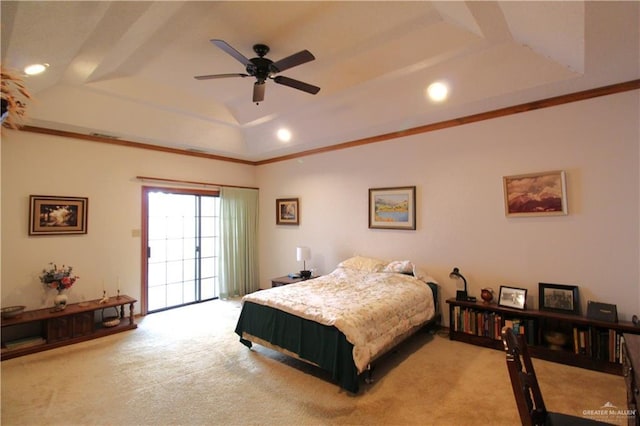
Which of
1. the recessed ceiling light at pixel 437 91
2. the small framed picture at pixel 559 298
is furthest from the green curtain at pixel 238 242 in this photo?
the small framed picture at pixel 559 298

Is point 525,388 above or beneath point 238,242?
beneath

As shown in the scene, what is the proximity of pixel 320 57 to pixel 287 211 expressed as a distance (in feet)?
10.6

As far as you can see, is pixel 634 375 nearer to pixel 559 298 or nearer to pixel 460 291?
pixel 559 298

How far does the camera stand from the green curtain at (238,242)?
581 centimetres

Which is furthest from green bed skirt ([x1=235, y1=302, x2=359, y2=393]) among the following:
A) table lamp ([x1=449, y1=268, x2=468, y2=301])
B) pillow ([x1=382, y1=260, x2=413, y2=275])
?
table lamp ([x1=449, y1=268, x2=468, y2=301])

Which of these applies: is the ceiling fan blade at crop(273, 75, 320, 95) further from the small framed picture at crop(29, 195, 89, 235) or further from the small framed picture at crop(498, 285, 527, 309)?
A: the small framed picture at crop(29, 195, 89, 235)

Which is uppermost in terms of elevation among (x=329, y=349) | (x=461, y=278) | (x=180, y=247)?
(x=180, y=247)

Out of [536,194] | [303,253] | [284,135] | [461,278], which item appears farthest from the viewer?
[303,253]

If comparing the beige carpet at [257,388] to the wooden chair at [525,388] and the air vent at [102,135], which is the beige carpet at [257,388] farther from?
the air vent at [102,135]

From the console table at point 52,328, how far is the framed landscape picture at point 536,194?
5.11 meters

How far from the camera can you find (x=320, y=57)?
3.28 meters

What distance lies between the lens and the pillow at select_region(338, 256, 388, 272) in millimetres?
4404

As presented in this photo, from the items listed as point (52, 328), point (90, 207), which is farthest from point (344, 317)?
point (90, 207)

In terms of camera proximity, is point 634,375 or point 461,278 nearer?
point 634,375
